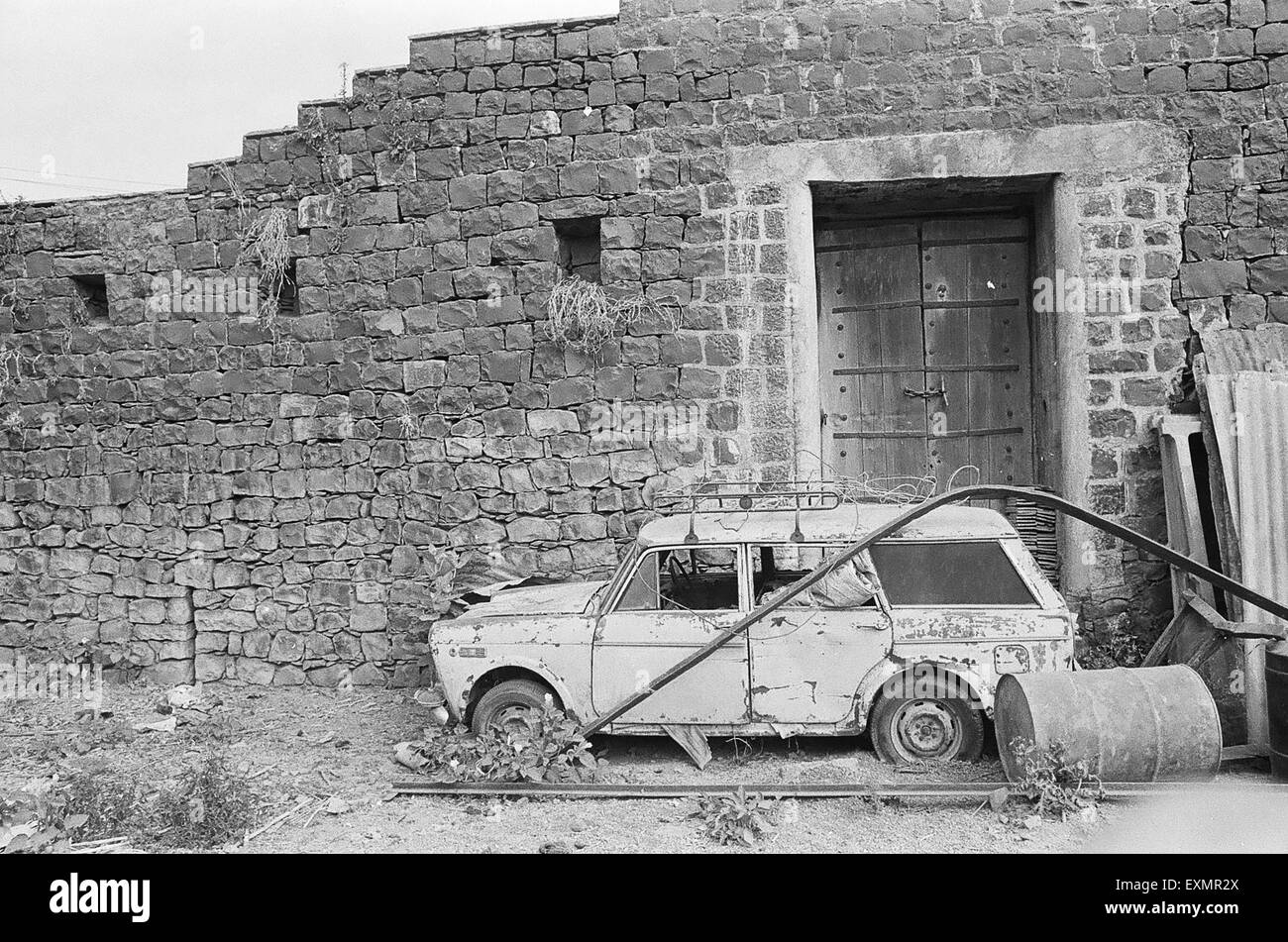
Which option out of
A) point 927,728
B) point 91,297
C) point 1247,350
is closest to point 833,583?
point 927,728

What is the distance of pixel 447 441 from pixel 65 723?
11.1 feet

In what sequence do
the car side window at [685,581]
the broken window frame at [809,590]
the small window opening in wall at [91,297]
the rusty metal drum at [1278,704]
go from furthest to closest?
the small window opening in wall at [91,297], the car side window at [685,581], the broken window frame at [809,590], the rusty metal drum at [1278,704]

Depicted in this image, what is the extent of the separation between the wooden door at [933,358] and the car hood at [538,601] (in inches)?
94.6

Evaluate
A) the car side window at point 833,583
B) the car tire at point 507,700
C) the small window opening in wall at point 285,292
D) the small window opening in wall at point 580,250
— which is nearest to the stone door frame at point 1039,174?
the small window opening in wall at point 580,250

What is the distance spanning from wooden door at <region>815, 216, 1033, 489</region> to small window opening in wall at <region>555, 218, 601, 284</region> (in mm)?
1872

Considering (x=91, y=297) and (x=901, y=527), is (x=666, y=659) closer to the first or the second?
(x=901, y=527)

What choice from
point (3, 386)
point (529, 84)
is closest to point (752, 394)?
point (529, 84)

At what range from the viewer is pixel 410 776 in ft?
17.6

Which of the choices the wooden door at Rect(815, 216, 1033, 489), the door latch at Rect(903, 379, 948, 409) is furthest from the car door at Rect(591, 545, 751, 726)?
the door latch at Rect(903, 379, 948, 409)

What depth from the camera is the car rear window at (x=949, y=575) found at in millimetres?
5027

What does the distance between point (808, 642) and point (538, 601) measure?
64.3 inches

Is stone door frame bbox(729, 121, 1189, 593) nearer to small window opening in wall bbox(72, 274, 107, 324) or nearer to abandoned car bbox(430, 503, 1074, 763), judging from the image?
abandoned car bbox(430, 503, 1074, 763)

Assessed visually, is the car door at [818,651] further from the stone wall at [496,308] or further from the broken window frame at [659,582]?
the stone wall at [496,308]

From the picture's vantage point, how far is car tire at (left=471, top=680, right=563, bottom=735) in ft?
17.3
